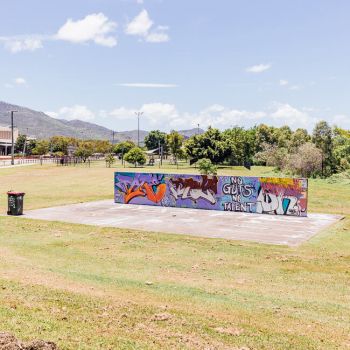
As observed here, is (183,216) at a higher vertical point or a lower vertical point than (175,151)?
lower

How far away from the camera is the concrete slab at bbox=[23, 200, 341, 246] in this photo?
73.7ft

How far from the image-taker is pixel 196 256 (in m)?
17.5

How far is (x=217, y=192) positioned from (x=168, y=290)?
19.4 metres

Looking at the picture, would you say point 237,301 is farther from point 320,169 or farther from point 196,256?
point 320,169

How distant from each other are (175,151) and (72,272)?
8780 centimetres

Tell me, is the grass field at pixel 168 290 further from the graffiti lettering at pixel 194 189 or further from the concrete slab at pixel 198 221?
the graffiti lettering at pixel 194 189

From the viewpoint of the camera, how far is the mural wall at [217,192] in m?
29.1

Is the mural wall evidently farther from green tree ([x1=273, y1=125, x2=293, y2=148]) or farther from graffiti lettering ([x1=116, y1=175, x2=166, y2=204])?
green tree ([x1=273, y1=125, x2=293, y2=148])

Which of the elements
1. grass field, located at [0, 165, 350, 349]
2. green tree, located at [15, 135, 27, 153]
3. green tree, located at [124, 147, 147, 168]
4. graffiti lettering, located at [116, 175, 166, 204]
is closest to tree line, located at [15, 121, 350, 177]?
green tree, located at [124, 147, 147, 168]

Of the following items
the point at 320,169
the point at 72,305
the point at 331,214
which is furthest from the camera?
the point at 320,169

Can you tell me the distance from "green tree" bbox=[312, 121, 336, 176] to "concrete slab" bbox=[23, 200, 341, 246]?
39362mm

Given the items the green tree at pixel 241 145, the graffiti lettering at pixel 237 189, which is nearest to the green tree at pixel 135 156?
the green tree at pixel 241 145

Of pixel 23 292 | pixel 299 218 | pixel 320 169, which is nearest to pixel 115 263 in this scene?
pixel 23 292

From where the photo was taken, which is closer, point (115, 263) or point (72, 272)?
point (72, 272)
